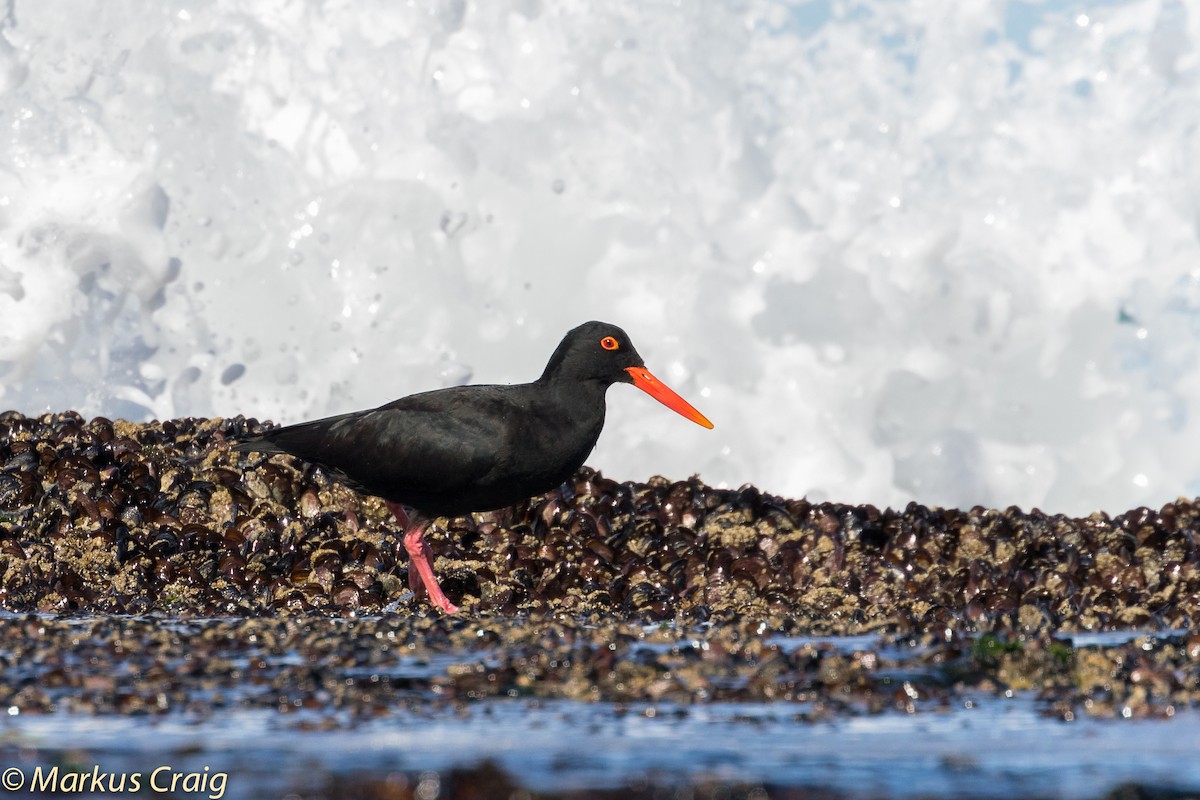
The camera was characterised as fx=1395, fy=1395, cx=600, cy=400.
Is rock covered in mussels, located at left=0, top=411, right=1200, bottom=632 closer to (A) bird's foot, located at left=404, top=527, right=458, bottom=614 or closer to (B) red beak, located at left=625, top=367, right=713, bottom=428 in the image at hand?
(A) bird's foot, located at left=404, top=527, right=458, bottom=614

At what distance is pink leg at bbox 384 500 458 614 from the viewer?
881 centimetres

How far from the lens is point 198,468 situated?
38.6ft

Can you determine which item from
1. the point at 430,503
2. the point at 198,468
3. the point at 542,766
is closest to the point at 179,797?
the point at 542,766

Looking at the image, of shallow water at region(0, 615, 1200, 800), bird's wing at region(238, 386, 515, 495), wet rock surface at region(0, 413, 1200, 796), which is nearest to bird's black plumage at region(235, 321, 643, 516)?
bird's wing at region(238, 386, 515, 495)

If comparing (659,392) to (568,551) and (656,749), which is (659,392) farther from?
(656,749)

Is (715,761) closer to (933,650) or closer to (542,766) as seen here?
(542,766)

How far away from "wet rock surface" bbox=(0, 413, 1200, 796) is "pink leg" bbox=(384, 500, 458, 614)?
0.55 ft

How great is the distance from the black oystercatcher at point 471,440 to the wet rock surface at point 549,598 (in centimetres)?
64

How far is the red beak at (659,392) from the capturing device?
31.6ft

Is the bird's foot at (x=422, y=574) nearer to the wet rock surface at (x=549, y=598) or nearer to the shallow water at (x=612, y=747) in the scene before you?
the wet rock surface at (x=549, y=598)
